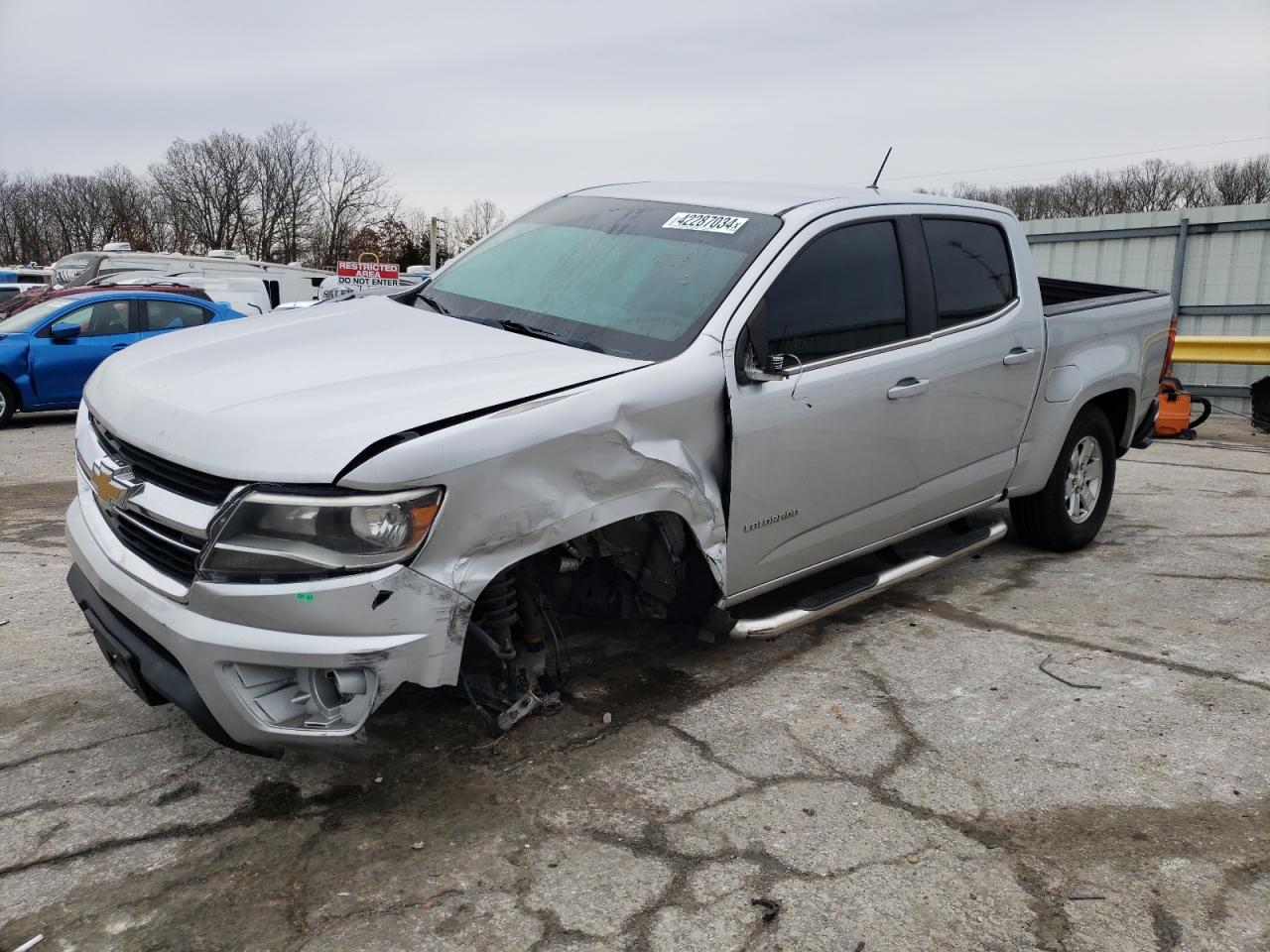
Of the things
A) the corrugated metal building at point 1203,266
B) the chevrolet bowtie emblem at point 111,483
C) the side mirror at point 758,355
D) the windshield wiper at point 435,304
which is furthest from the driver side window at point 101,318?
the corrugated metal building at point 1203,266

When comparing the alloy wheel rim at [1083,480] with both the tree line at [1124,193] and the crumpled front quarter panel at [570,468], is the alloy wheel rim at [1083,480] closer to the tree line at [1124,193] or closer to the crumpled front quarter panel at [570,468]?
the crumpled front quarter panel at [570,468]

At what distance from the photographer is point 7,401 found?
11297 millimetres

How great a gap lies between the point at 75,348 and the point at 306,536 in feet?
35.3

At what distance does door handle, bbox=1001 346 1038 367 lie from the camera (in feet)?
15.1

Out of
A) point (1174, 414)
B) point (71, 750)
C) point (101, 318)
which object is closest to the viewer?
point (71, 750)

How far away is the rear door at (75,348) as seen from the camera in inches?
450

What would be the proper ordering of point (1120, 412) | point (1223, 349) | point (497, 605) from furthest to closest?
point (1223, 349) → point (1120, 412) → point (497, 605)

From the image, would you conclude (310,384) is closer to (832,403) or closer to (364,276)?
(832,403)

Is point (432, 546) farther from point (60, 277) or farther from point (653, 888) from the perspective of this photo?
point (60, 277)

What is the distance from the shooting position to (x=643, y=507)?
3154 mm

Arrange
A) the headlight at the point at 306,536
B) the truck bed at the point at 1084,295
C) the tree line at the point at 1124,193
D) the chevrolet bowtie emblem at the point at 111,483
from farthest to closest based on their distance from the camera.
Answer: the tree line at the point at 1124,193
the truck bed at the point at 1084,295
the chevrolet bowtie emblem at the point at 111,483
the headlight at the point at 306,536

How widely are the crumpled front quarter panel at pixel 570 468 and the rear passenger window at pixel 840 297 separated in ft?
1.44

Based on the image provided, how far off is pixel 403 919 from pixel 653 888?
609 mm

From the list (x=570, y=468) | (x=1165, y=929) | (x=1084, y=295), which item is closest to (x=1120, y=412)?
(x=1084, y=295)
